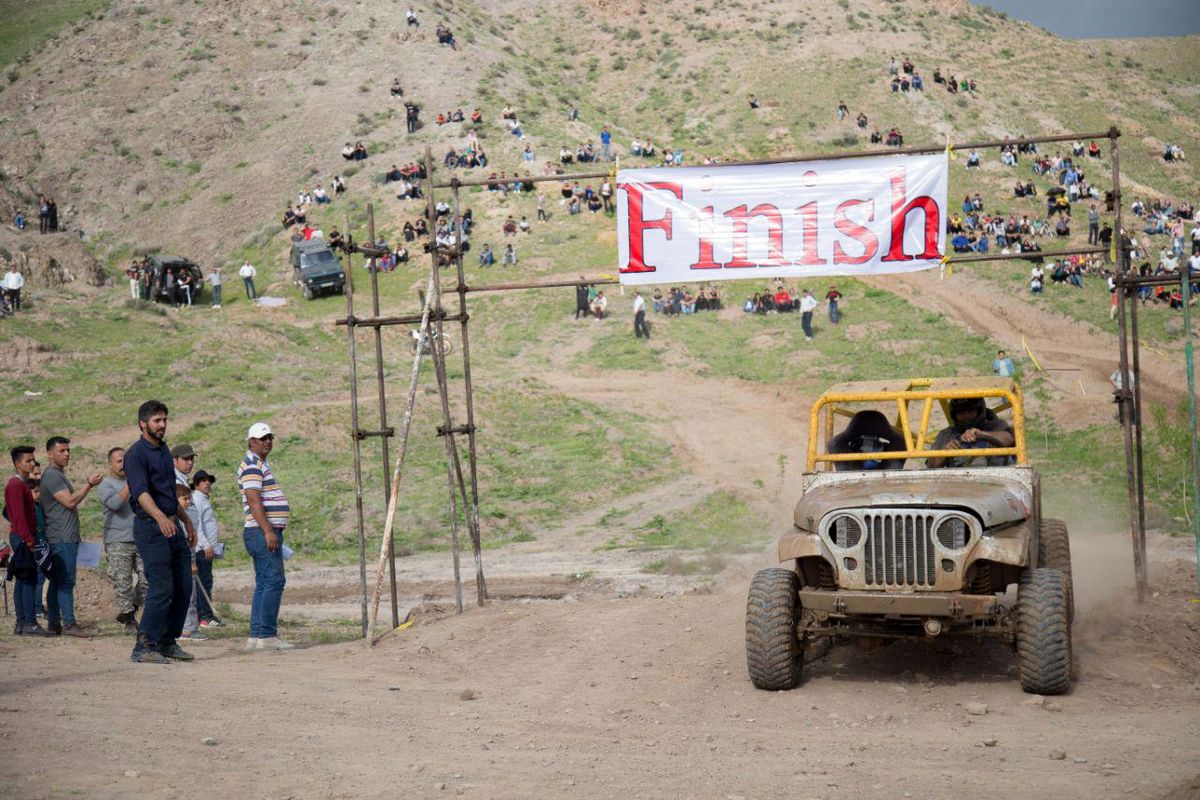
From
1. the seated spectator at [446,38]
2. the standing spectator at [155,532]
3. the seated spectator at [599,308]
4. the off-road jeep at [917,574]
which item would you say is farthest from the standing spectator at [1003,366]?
the seated spectator at [446,38]

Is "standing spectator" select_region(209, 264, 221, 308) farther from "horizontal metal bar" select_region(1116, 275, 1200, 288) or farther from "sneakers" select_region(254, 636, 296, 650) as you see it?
"horizontal metal bar" select_region(1116, 275, 1200, 288)

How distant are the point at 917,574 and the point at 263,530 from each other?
5623 millimetres

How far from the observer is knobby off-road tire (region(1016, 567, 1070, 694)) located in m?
8.65

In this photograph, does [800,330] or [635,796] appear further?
[800,330]

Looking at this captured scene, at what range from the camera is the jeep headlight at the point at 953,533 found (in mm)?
8773

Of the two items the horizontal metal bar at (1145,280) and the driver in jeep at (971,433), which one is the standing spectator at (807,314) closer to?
the horizontal metal bar at (1145,280)

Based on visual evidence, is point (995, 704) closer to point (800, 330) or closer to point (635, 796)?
point (635, 796)

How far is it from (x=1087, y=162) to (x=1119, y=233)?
5474 cm

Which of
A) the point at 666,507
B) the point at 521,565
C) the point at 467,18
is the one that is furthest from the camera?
the point at 467,18

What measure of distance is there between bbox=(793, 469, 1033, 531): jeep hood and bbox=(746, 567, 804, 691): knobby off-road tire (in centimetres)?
54

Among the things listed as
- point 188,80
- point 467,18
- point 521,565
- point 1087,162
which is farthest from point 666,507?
point 467,18

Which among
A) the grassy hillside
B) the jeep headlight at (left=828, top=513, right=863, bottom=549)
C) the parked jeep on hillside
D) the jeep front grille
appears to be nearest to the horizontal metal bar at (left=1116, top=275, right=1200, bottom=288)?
the jeep front grille

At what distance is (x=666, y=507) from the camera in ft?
79.5

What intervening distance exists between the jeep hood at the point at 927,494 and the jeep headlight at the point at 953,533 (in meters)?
0.11
